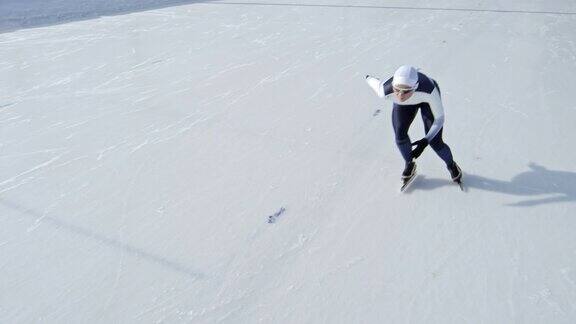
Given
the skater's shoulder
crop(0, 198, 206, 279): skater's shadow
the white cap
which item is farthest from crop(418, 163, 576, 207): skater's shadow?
crop(0, 198, 206, 279): skater's shadow

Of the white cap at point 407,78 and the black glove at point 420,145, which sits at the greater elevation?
the white cap at point 407,78

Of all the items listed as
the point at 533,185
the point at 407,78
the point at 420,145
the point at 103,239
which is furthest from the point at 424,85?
the point at 103,239

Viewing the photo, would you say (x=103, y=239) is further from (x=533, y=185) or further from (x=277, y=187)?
(x=533, y=185)

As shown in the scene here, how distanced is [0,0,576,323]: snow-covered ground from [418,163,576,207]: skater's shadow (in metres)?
0.01

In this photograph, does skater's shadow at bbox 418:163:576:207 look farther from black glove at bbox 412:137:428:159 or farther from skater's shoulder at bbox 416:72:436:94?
skater's shoulder at bbox 416:72:436:94

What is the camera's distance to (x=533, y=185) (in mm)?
2637

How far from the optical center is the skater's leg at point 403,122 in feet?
7.96

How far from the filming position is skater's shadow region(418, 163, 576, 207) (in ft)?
8.29

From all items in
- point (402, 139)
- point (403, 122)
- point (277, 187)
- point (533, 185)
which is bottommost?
point (533, 185)

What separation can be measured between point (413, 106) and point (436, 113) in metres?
0.13

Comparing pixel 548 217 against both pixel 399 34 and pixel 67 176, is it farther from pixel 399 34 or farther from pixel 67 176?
pixel 399 34

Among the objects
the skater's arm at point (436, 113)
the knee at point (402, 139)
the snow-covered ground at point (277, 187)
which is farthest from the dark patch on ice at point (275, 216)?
the skater's arm at point (436, 113)

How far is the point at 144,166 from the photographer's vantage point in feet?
9.64

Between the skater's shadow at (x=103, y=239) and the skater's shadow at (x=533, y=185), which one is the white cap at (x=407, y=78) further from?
the skater's shadow at (x=103, y=239)
